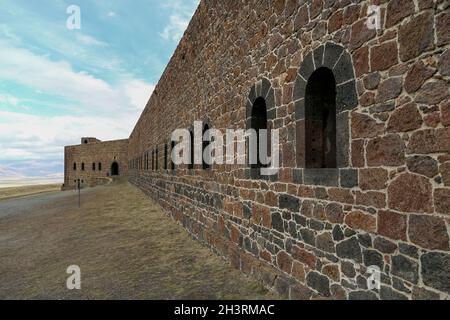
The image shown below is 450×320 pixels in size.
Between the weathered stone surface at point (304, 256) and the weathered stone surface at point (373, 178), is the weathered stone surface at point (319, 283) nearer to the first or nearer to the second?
the weathered stone surface at point (304, 256)

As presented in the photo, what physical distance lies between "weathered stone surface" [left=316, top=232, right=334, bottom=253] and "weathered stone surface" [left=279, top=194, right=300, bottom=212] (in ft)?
1.77

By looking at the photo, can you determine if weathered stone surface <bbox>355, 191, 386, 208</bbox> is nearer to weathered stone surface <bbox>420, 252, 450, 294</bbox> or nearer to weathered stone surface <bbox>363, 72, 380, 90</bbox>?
weathered stone surface <bbox>420, 252, 450, 294</bbox>

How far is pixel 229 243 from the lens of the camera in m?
6.31

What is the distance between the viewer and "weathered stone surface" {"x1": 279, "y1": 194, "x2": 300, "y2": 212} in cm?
436

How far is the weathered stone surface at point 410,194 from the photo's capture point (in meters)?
2.66

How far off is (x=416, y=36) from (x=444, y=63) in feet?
1.20

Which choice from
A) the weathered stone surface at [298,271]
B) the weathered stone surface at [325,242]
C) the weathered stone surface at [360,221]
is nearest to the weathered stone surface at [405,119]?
the weathered stone surface at [360,221]

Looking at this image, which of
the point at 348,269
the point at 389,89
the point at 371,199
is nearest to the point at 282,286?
the point at 348,269

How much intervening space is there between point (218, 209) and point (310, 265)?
320 centimetres

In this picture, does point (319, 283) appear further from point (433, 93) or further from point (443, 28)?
point (443, 28)

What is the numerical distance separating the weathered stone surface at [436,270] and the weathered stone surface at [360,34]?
6.67 feet

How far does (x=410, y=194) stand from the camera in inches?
110
